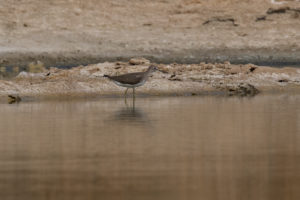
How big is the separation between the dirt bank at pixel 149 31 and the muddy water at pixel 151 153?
1357 cm

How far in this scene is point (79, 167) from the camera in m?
8.42

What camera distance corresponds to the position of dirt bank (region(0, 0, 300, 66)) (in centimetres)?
2916

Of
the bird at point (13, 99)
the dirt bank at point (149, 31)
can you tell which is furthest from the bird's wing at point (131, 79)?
the dirt bank at point (149, 31)

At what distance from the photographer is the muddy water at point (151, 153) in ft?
23.6

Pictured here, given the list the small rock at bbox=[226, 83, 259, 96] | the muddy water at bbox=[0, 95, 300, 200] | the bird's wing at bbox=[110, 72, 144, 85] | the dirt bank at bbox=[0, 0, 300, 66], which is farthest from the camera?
the dirt bank at bbox=[0, 0, 300, 66]

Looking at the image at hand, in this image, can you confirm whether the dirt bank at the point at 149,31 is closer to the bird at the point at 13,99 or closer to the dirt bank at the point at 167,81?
the dirt bank at the point at 167,81

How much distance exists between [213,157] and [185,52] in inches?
824

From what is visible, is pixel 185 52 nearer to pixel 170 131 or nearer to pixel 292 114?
pixel 292 114

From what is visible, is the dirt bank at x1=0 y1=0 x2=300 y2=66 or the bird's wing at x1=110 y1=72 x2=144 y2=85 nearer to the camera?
the bird's wing at x1=110 y1=72 x2=144 y2=85

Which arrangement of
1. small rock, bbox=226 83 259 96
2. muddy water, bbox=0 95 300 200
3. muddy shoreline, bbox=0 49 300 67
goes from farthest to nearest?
muddy shoreline, bbox=0 49 300 67, small rock, bbox=226 83 259 96, muddy water, bbox=0 95 300 200

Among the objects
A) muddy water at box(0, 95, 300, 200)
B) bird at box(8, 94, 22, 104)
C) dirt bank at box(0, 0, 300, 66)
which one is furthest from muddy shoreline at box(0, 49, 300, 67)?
muddy water at box(0, 95, 300, 200)

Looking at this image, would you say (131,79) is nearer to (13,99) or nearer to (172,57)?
(13,99)

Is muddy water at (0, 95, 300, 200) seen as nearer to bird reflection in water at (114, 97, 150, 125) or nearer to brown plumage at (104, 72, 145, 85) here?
bird reflection in water at (114, 97, 150, 125)

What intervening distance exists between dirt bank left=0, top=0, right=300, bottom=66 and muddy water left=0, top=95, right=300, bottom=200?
13573 millimetres
